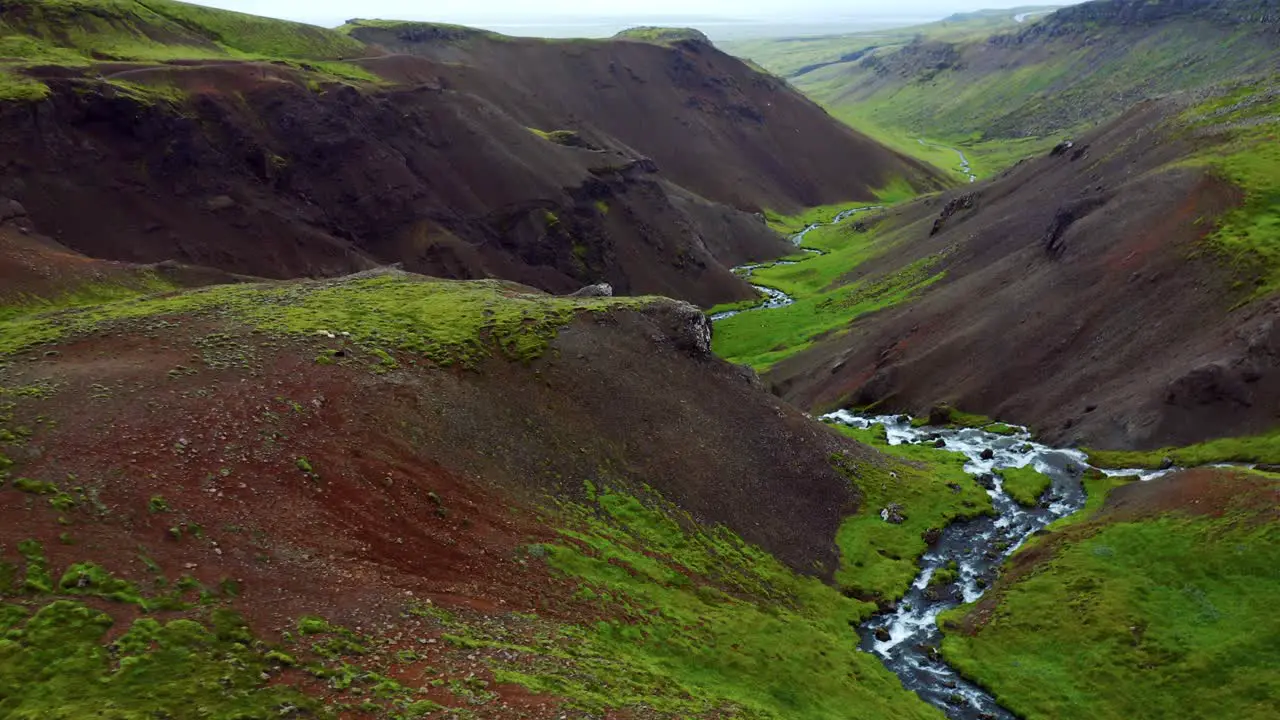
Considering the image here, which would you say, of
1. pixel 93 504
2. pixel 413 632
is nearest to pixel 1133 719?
pixel 413 632

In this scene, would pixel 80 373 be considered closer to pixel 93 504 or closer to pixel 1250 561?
pixel 93 504

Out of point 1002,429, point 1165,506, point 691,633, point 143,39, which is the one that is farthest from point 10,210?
point 1165,506

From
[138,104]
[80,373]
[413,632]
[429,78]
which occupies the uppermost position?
[429,78]

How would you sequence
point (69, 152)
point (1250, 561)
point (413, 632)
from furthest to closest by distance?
point (69, 152) < point (1250, 561) < point (413, 632)

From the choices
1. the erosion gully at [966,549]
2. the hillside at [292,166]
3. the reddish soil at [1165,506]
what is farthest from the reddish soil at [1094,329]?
the hillside at [292,166]

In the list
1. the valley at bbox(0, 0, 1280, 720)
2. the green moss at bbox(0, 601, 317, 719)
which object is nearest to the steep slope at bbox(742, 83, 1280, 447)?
the valley at bbox(0, 0, 1280, 720)

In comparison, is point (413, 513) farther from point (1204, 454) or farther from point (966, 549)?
point (1204, 454)

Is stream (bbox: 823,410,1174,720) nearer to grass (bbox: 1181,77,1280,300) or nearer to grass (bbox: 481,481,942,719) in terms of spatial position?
grass (bbox: 481,481,942,719)
